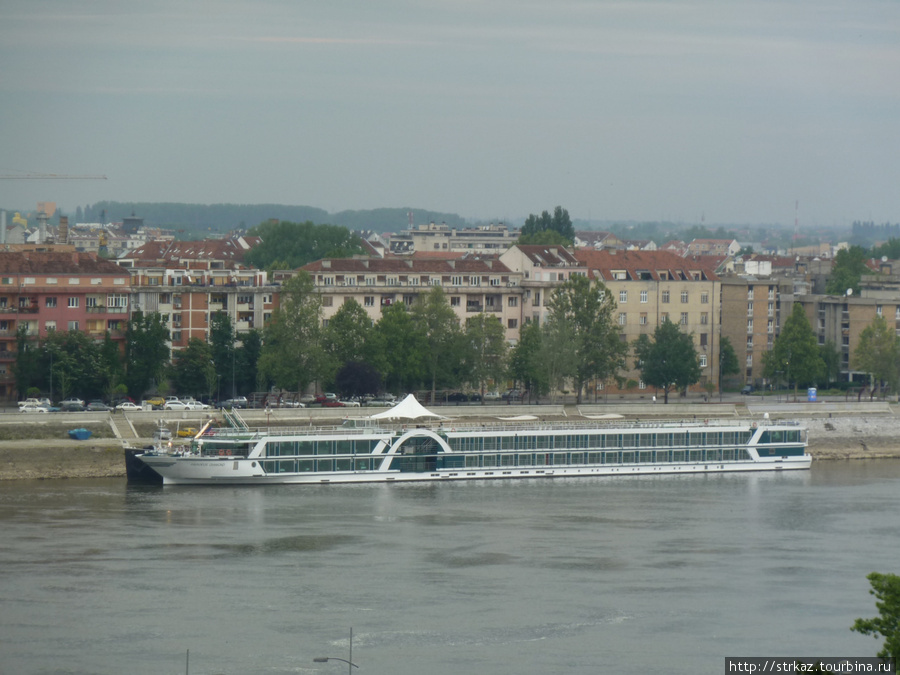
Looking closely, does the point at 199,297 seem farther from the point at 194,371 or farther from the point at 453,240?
the point at 453,240

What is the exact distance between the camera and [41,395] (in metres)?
53.1

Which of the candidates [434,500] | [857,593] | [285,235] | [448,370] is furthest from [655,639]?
[285,235]

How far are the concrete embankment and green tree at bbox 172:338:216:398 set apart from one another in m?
5.72

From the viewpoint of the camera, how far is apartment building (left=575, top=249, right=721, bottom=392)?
6606 cm

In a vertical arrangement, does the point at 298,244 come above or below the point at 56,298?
above

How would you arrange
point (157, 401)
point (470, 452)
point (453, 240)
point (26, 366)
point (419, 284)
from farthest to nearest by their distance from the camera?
point (453, 240) → point (419, 284) → point (26, 366) → point (157, 401) → point (470, 452)

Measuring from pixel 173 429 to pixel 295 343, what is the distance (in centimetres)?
744

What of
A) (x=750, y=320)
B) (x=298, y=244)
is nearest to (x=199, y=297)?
(x=750, y=320)

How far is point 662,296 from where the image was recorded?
66688 millimetres

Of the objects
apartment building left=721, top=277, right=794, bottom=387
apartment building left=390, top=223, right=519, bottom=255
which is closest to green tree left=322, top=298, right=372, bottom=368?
apartment building left=721, top=277, right=794, bottom=387

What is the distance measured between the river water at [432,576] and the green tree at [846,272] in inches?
1592

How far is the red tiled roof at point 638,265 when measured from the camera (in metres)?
66.7

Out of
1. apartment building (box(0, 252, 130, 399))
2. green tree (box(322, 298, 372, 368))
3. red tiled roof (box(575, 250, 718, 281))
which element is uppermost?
red tiled roof (box(575, 250, 718, 281))

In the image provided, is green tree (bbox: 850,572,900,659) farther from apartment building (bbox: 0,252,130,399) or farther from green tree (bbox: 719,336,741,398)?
green tree (bbox: 719,336,741,398)
